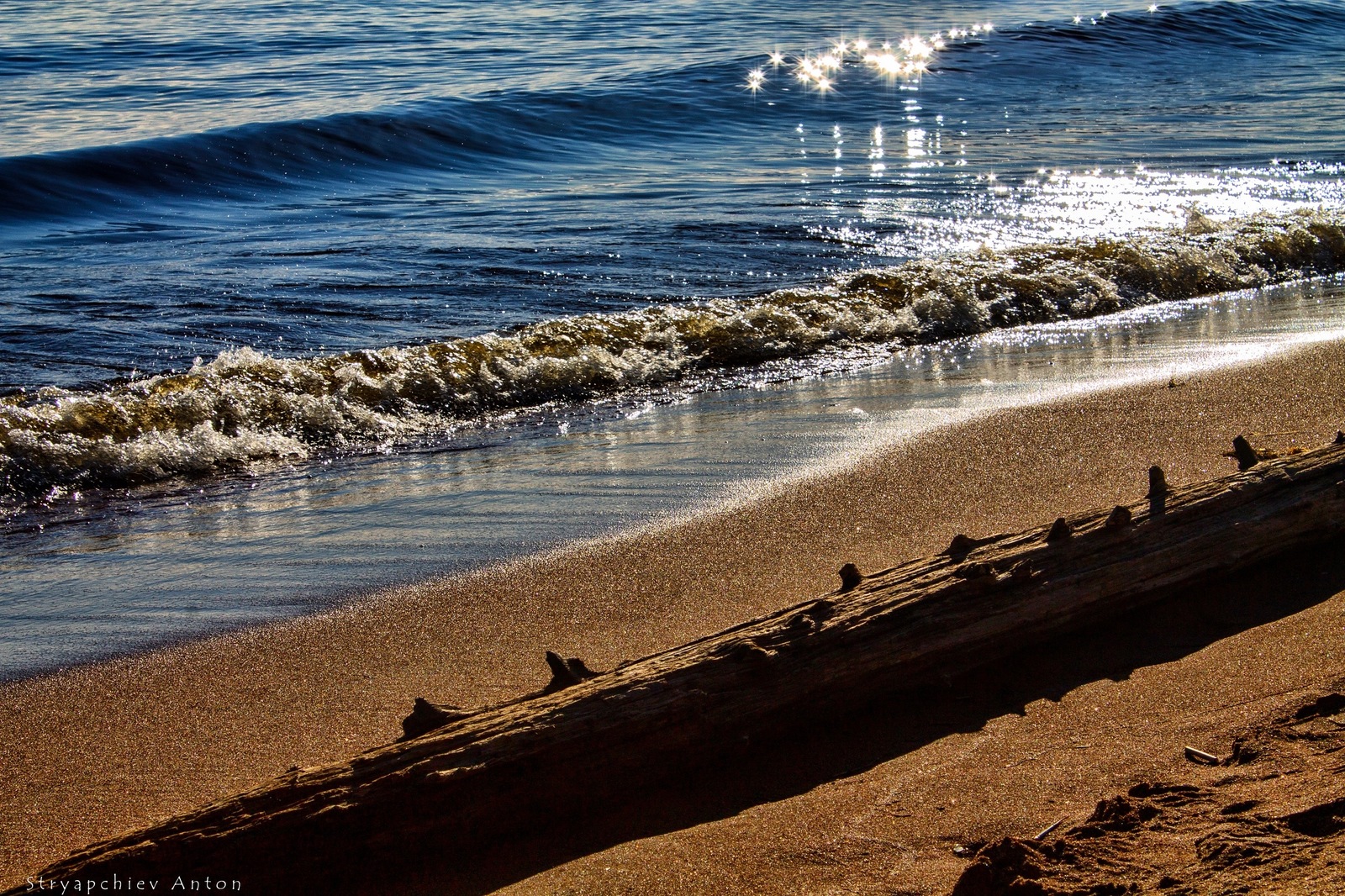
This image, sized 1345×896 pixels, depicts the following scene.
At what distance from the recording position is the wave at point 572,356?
562cm

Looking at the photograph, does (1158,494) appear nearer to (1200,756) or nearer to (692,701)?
(1200,756)

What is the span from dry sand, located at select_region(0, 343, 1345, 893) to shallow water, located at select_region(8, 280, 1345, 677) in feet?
0.79

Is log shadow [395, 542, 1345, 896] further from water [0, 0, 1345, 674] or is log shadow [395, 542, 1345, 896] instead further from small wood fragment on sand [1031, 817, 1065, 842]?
water [0, 0, 1345, 674]

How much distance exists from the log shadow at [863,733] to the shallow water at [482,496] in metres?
1.55

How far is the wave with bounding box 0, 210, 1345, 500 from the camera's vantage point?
18.4ft

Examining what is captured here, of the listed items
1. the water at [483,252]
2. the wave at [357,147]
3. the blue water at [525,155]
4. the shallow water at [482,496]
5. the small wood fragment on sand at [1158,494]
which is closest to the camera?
the small wood fragment on sand at [1158,494]

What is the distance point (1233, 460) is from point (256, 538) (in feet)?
12.3

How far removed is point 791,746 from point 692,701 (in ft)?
0.98

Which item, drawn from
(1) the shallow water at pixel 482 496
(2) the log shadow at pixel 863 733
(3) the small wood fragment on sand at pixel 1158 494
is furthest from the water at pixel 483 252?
(3) the small wood fragment on sand at pixel 1158 494

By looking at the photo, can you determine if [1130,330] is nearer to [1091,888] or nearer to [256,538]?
[256,538]

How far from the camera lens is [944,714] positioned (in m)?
2.81

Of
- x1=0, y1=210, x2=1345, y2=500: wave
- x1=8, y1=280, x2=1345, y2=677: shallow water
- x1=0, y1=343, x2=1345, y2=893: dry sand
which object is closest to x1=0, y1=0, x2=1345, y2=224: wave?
x1=0, y1=210, x2=1345, y2=500: wave

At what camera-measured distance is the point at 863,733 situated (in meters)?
2.76

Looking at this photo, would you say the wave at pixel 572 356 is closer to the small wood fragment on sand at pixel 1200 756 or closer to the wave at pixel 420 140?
the small wood fragment on sand at pixel 1200 756
